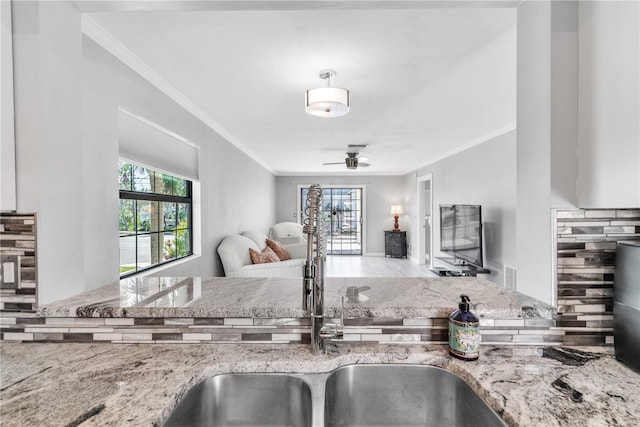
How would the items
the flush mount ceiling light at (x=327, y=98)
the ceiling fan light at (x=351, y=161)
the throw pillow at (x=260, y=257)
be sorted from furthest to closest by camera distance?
the ceiling fan light at (x=351, y=161), the throw pillow at (x=260, y=257), the flush mount ceiling light at (x=327, y=98)

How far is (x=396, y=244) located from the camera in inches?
342

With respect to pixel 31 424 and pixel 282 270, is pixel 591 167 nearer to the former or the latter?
pixel 31 424

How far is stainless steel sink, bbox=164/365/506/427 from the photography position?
943 millimetres

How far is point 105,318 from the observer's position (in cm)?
111

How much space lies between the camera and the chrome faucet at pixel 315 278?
101cm

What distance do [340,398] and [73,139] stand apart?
136cm

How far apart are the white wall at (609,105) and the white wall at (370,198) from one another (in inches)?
317

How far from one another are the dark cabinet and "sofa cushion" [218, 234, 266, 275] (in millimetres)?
5294

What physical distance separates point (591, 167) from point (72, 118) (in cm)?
183

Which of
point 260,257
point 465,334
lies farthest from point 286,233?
point 465,334

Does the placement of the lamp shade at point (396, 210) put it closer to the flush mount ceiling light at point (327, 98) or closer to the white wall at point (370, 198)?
the white wall at point (370, 198)

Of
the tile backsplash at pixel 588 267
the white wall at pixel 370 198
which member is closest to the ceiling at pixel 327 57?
the tile backsplash at pixel 588 267

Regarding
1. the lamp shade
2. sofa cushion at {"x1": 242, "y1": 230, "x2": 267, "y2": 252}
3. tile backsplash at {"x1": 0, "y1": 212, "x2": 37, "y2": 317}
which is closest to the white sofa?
sofa cushion at {"x1": 242, "y1": 230, "x2": 267, "y2": 252}

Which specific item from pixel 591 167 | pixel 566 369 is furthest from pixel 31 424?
pixel 591 167
